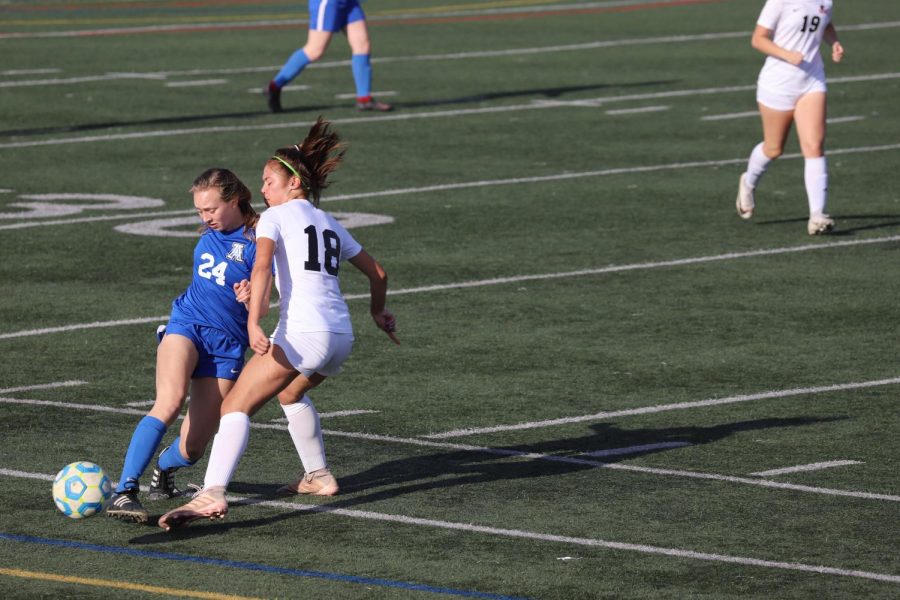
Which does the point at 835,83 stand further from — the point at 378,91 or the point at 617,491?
the point at 617,491

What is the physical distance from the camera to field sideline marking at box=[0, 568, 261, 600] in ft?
23.8

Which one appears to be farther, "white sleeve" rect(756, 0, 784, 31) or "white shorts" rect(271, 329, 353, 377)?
"white sleeve" rect(756, 0, 784, 31)

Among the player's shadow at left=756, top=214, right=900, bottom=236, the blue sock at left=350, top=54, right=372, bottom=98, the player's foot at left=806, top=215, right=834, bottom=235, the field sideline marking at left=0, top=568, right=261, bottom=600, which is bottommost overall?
the player's shadow at left=756, top=214, right=900, bottom=236

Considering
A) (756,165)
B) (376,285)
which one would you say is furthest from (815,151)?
(376,285)

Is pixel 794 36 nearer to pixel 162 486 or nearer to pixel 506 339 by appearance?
pixel 506 339

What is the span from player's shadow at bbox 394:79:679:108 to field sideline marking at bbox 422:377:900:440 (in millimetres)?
13496

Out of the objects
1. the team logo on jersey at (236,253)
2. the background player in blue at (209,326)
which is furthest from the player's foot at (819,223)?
the team logo on jersey at (236,253)

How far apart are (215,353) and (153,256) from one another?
6.75 metres

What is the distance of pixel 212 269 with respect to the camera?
28.3 ft

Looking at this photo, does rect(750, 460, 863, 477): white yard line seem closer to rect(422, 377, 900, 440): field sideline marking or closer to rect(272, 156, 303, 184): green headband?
rect(422, 377, 900, 440): field sideline marking

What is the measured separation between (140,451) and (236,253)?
97 centimetres

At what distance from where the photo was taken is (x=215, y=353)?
339 inches

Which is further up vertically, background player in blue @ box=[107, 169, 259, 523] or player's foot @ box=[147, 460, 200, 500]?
background player in blue @ box=[107, 169, 259, 523]

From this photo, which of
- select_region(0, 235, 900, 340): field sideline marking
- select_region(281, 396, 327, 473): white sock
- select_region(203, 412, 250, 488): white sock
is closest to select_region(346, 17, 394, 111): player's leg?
Result: select_region(0, 235, 900, 340): field sideline marking
